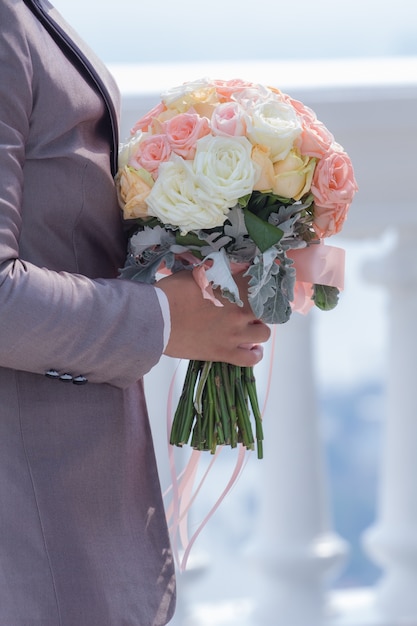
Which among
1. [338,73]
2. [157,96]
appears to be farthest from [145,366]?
[338,73]

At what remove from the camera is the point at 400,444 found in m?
3.22

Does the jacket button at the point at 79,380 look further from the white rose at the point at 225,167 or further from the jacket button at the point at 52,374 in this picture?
the white rose at the point at 225,167

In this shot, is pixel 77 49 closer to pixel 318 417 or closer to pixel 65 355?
pixel 65 355

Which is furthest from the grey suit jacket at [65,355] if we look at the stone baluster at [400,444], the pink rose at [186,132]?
the stone baluster at [400,444]

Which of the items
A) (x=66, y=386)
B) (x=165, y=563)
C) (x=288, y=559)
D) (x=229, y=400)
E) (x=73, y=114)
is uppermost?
(x=73, y=114)

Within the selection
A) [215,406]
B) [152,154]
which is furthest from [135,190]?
[215,406]

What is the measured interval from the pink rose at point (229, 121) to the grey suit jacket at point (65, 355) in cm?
17

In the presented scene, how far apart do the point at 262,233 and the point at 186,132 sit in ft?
0.68

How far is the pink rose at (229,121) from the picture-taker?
1.60 m

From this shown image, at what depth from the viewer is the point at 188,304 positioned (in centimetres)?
159

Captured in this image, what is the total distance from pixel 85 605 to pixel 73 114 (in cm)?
75

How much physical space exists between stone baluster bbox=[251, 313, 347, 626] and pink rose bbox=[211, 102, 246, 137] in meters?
1.50

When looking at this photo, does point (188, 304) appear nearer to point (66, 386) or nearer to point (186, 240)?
point (186, 240)

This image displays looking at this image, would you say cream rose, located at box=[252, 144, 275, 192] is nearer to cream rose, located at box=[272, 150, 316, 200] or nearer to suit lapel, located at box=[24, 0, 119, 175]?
cream rose, located at box=[272, 150, 316, 200]
